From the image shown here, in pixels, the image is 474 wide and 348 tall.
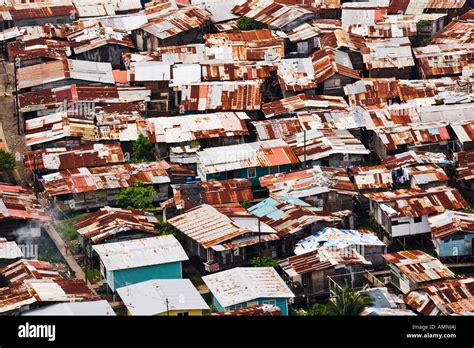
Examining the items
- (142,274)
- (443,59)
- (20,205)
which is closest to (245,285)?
(142,274)

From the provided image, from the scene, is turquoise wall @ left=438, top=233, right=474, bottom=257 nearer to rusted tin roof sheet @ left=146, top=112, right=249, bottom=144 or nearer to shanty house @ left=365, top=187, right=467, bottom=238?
shanty house @ left=365, top=187, right=467, bottom=238

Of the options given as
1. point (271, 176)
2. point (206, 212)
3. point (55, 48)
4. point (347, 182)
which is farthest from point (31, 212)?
point (55, 48)

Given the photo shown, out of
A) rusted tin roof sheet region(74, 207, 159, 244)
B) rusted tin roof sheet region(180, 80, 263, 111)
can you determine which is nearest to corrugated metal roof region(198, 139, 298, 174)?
rusted tin roof sheet region(180, 80, 263, 111)

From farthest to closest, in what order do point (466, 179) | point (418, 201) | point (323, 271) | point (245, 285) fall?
point (466, 179) < point (418, 201) < point (323, 271) < point (245, 285)

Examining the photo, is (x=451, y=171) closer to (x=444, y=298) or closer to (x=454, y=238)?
(x=454, y=238)

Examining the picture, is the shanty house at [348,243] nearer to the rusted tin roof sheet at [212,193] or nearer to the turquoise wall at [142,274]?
the turquoise wall at [142,274]

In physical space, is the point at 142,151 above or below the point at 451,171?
above

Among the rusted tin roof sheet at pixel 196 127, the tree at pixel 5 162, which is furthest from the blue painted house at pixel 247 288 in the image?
the tree at pixel 5 162
